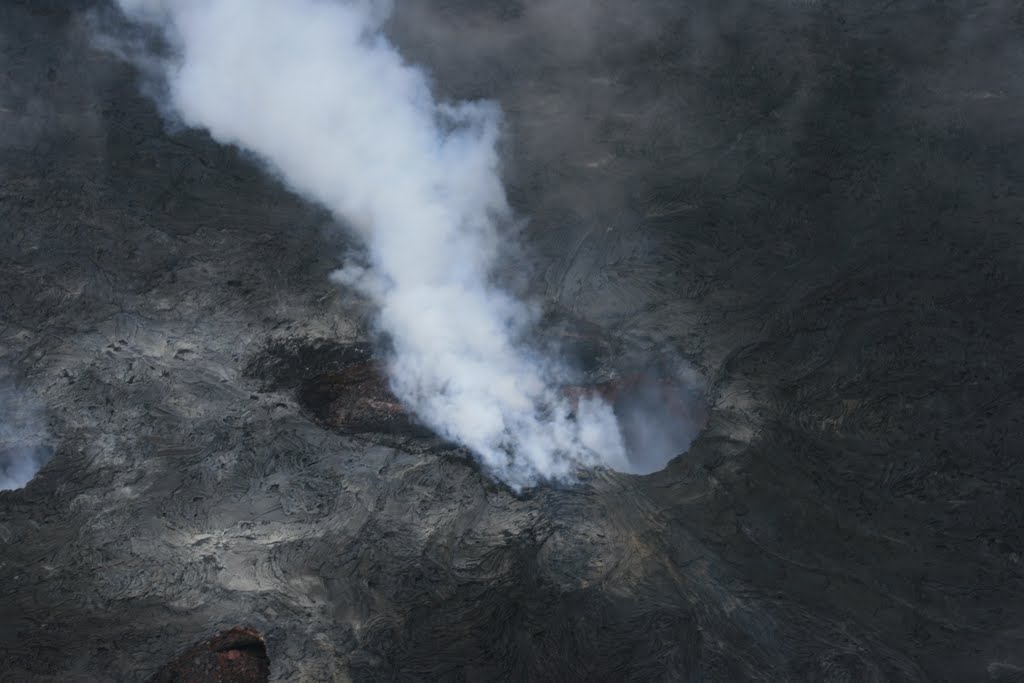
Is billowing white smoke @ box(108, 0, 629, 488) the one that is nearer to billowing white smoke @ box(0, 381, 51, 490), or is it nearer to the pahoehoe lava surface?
the pahoehoe lava surface

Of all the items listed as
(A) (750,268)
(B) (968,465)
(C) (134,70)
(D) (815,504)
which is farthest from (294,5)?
(B) (968,465)

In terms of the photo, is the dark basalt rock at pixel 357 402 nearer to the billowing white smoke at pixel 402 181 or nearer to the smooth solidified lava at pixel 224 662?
the billowing white smoke at pixel 402 181

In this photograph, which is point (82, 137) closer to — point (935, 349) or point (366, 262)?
point (366, 262)

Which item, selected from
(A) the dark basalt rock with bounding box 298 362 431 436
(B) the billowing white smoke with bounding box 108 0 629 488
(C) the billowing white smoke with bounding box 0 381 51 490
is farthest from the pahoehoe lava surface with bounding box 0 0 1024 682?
(B) the billowing white smoke with bounding box 108 0 629 488

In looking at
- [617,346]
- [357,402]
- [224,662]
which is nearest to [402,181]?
[357,402]

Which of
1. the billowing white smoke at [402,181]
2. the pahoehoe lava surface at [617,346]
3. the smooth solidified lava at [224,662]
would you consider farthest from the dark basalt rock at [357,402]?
the smooth solidified lava at [224,662]

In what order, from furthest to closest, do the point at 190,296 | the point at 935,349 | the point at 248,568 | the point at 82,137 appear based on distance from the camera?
the point at 82,137 < the point at 190,296 < the point at 935,349 < the point at 248,568
